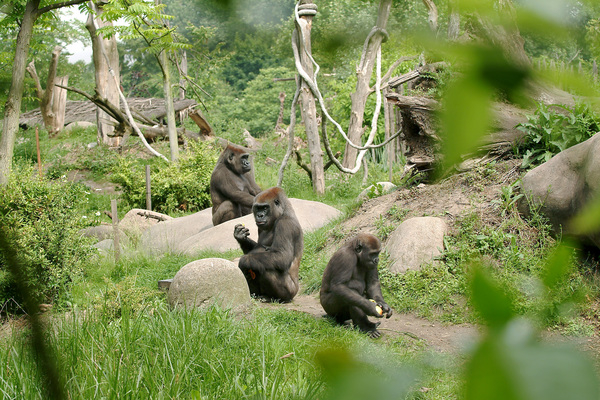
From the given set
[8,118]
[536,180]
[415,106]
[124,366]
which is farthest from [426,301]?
[8,118]

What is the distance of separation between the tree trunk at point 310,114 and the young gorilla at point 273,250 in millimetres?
3872

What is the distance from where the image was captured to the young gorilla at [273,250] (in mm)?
6125

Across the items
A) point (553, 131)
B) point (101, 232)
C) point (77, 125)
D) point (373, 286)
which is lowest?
point (101, 232)

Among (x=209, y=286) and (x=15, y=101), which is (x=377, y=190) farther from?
(x=15, y=101)

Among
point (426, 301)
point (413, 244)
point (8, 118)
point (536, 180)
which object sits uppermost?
point (8, 118)

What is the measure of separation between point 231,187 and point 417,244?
3888mm

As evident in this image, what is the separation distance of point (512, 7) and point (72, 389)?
2.99m

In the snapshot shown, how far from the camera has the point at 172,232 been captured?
10.2 meters

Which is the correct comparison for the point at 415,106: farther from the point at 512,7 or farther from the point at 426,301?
the point at 512,7

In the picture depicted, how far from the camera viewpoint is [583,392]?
1.17 ft

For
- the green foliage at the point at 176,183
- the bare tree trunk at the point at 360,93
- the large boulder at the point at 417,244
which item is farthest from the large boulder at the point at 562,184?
the green foliage at the point at 176,183

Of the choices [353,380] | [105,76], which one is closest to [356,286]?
[353,380]

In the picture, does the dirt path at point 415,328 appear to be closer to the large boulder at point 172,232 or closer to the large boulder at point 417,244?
the large boulder at point 417,244

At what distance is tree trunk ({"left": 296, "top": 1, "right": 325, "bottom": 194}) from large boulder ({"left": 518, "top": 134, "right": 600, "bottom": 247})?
15.0 feet
